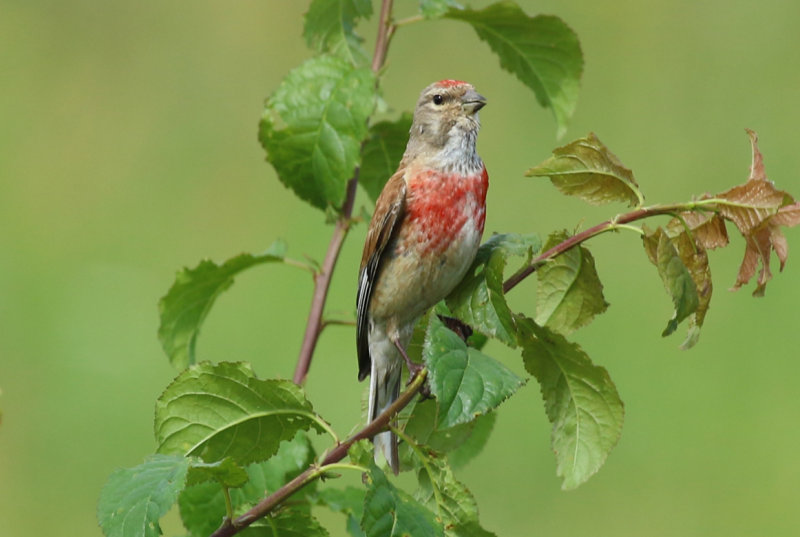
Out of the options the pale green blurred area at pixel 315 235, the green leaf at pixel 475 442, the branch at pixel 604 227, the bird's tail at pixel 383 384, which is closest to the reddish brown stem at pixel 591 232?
the branch at pixel 604 227

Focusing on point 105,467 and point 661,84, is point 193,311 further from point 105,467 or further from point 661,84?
point 661,84

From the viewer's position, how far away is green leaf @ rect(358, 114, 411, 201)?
9.18ft

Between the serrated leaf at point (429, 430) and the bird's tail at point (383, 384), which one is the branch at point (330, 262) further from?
the bird's tail at point (383, 384)

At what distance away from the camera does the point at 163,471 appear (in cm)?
177

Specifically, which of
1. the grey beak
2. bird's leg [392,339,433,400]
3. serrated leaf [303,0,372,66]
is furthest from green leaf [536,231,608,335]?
the grey beak

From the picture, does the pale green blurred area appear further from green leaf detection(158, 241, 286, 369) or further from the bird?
green leaf detection(158, 241, 286, 369)

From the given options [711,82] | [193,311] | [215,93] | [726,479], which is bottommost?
[726,479]

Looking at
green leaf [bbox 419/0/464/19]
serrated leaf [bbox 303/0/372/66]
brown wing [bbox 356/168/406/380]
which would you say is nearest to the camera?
green leaf [bbox 419/0/464/19]

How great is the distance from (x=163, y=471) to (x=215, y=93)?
24.1 feet

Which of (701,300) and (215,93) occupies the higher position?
(215,93)

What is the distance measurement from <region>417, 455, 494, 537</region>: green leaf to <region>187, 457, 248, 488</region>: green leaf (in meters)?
0.35

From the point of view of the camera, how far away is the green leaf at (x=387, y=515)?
5.84ft

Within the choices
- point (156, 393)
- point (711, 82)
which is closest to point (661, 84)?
point (711, 82)

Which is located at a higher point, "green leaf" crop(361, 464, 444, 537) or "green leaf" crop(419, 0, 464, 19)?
"green leaf" crop(419, 0, 464, 19)
